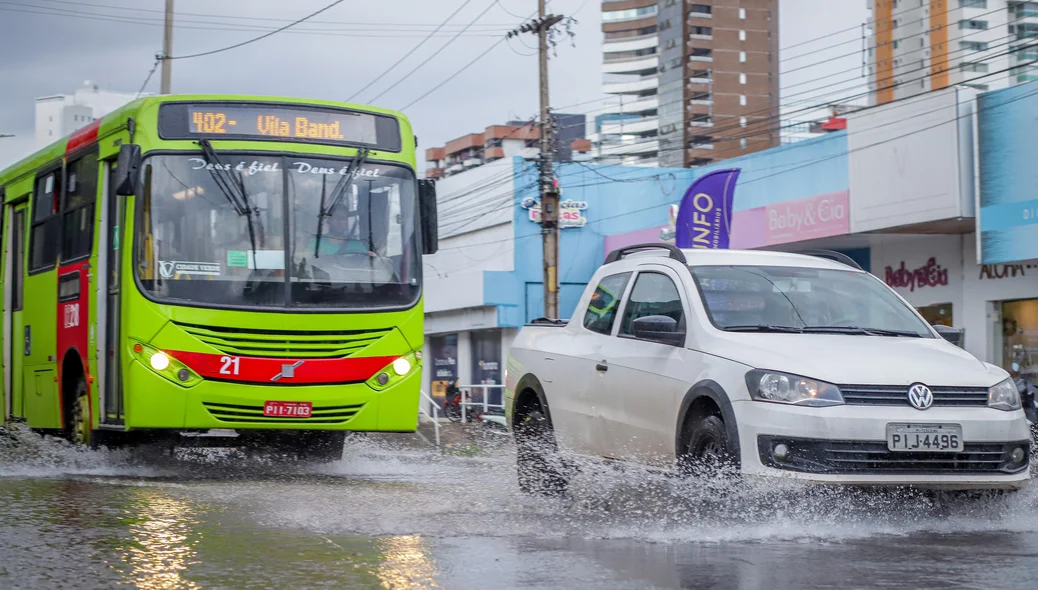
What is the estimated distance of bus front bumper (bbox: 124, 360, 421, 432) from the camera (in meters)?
11.5

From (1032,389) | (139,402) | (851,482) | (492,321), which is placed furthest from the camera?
(492,321)

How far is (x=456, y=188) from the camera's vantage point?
147 feet

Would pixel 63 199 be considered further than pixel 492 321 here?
No

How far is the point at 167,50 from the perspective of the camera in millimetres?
33906

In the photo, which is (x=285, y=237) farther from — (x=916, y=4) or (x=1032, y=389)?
(x=916, y=4)

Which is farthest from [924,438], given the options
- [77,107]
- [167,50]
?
[77,107]

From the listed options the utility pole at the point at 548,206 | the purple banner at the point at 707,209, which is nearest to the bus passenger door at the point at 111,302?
the purple banner at the point at 707,209

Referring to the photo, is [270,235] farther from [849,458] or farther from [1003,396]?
[1003,396]

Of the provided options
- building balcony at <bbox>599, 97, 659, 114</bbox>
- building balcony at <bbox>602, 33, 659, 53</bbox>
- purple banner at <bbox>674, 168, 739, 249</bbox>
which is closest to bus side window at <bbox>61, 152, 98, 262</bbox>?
purple banner at <bbox>674, 168, 739, 249</bbox>

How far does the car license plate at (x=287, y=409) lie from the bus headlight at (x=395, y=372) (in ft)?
2.04

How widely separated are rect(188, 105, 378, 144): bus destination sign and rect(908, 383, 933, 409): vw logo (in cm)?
656

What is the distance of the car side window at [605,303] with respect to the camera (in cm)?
946

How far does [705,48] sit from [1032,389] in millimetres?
91957

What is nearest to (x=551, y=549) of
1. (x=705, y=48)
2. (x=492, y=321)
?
(x=492, y=321)
